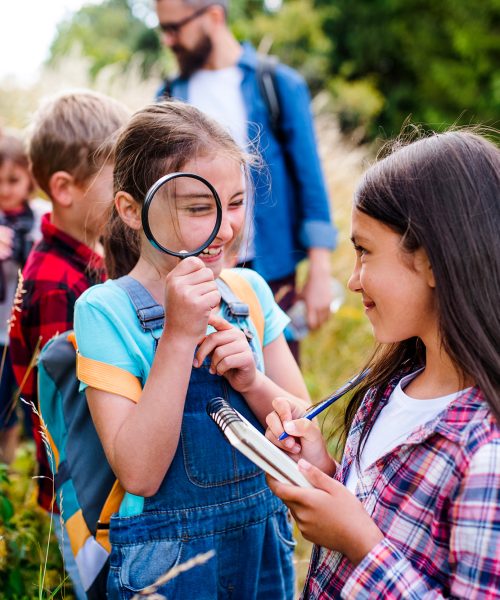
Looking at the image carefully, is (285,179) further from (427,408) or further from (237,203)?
(427,408)

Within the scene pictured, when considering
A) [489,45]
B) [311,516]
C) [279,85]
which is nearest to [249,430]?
[311,516]

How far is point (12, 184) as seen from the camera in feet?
12.5

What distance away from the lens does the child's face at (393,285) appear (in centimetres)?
148

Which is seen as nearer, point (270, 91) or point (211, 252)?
point (211, 252)

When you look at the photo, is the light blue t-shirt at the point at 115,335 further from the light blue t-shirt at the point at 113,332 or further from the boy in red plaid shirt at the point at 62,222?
the boy in red plaid shirt at the point at 62,222

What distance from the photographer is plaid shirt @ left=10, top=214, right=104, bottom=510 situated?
7.43ft

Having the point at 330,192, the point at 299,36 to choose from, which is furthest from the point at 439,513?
the point at 299,36

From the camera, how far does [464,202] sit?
1435 millimetres

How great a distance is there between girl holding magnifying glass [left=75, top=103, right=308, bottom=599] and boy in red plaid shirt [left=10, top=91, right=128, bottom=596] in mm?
577

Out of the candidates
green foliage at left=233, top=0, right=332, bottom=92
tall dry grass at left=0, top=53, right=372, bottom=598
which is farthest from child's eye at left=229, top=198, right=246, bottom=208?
green foliage at left=233, top=0, right=332, bottom=92

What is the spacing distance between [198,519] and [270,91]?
2532 mm

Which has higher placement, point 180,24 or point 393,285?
point 180,24

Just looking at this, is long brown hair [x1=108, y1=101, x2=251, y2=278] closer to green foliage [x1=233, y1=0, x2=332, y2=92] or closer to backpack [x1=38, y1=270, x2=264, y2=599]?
backpack [x1=38, y1=270, x2=264, y2=599]

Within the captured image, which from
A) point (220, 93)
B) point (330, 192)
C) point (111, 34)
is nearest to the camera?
point (220, 93)
